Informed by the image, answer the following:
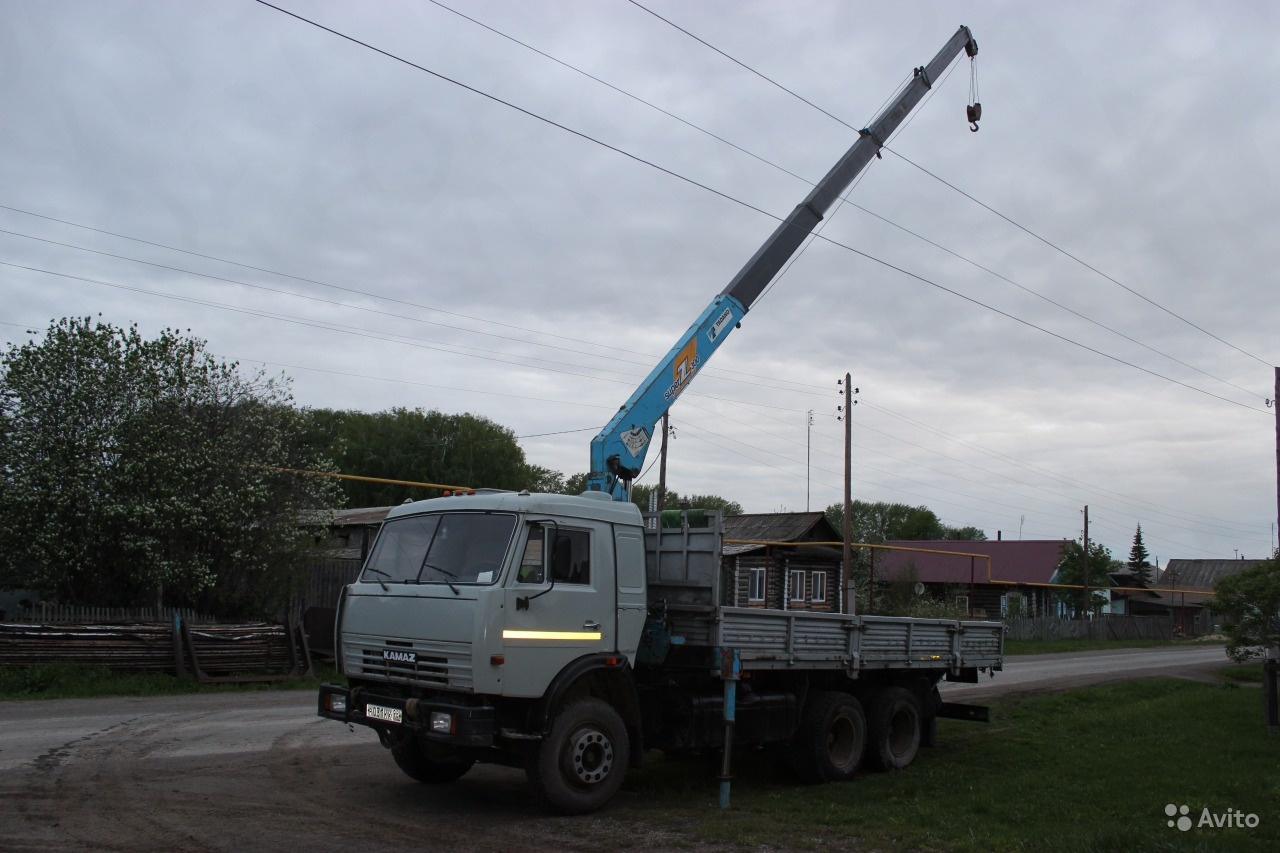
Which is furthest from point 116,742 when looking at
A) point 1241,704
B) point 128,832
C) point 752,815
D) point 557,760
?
point 1241,704

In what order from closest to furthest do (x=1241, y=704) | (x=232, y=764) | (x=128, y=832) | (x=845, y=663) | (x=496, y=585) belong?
1. (x=128, y=832)
2. (x=496, y=585)
3. (x=232, y=764)
4. (x=845, y=663)
5. (x=1241, y=704)

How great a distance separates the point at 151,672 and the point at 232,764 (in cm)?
912

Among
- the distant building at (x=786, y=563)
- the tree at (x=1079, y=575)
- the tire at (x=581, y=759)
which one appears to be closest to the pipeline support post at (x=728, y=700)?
the tire at (x=581, y=759)

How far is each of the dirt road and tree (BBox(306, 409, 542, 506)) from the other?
4102cm

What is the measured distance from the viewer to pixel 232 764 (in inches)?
405

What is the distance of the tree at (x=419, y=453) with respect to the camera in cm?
5512

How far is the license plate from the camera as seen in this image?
8.35m

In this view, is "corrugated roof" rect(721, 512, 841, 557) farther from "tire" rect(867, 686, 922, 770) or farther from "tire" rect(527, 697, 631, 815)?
"tire" rect(527, 697, 631, 815)

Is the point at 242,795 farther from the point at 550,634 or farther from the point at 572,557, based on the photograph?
the point at 572,557

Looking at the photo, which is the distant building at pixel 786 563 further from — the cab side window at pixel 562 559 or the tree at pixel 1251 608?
the cab side window at pixel 562 559

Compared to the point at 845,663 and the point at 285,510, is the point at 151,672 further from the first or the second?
the point at 845,663

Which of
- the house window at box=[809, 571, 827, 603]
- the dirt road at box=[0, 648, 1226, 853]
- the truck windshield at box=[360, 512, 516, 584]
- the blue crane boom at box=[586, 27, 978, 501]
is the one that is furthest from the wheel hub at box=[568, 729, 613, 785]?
the house window at box=[809, 571, 827, 603]

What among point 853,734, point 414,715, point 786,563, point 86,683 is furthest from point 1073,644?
point 414,715

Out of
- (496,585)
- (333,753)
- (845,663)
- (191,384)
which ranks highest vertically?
(191,384)
